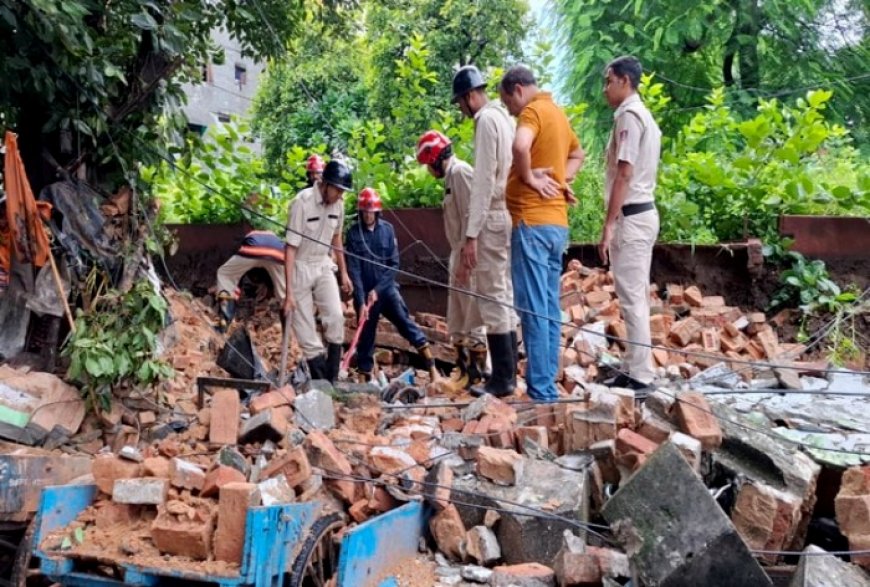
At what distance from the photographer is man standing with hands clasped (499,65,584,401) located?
4.78 meters

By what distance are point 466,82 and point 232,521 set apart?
10.8ft

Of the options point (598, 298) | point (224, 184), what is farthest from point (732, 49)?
point (224, 184)

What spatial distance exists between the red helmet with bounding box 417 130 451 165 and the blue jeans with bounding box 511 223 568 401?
1.33 meters

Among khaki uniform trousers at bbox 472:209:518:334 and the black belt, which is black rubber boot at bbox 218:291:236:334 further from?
the black belt

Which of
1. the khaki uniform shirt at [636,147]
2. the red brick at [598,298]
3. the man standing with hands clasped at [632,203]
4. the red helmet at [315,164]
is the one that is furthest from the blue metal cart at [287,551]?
the red helmet at [315,164]

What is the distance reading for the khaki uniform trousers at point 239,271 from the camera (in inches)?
320

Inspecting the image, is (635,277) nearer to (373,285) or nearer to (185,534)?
(373,285)

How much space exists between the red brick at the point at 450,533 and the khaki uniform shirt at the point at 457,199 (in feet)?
8.24

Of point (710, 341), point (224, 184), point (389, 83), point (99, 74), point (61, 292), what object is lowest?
point (61, 292)

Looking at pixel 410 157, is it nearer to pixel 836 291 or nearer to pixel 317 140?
pixel 836 291

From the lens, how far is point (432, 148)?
19.6 feet

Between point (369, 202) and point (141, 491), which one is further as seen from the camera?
point (369, 202)

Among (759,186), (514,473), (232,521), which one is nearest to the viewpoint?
(232,521)

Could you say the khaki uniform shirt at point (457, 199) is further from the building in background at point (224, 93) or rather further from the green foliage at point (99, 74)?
the building in background at point (224, 93)
